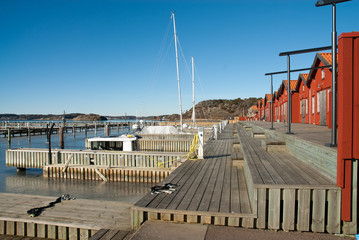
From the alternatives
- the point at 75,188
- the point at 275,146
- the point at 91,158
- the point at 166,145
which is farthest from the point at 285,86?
the point at 75,188

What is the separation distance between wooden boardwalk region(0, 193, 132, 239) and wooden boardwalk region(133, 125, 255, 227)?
2.36 feet

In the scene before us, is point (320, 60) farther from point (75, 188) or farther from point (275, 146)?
point (75, 188)

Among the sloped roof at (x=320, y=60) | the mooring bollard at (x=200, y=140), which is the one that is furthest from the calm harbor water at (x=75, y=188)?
→ the sloped roof at (x=320, y=60)

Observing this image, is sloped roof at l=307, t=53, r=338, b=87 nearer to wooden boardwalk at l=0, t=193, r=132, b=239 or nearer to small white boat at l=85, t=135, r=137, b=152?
wooden boardwalk at l=0, t=193, r=132, b=239

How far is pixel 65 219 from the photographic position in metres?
5.62

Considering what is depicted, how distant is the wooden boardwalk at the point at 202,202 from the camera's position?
4.21 m

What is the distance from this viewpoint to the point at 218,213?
165 inches

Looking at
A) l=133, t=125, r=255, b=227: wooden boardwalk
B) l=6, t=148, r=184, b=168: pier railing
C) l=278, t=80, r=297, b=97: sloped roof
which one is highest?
l=278, t=80, r=297, b=97: sloped roof

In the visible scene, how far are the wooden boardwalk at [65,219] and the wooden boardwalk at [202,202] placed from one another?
72 cm

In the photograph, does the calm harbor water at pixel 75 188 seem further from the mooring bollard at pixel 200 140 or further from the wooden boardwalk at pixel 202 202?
the wooden boardwalk at pixel 202 202

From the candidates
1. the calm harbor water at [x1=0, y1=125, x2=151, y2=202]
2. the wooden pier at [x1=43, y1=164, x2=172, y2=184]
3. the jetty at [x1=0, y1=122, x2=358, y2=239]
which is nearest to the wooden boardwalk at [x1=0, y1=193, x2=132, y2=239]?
the jetty at [x1=0, y1=122, x2=358, y2=239]

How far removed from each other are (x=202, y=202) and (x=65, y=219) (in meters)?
3.22

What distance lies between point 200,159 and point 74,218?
521 cm

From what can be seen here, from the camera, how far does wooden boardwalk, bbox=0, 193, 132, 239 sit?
5.29m
